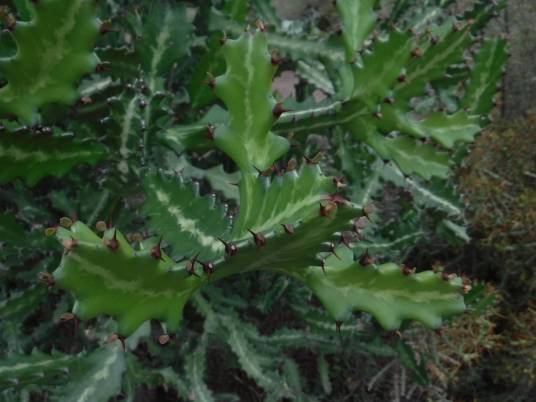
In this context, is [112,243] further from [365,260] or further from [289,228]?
[365,260]

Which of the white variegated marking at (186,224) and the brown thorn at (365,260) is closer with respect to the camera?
the brown thorn at (365,260)

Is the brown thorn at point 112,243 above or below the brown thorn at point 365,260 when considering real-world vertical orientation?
below

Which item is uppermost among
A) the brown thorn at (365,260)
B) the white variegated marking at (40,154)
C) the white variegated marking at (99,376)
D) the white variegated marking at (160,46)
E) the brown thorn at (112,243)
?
the white variegated marking at (160,46)

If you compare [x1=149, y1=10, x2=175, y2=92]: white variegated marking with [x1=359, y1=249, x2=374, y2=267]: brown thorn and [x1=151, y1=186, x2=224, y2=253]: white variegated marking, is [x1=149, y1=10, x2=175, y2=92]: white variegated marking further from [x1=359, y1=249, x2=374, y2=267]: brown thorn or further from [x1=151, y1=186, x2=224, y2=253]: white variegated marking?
[x1=359, y1=249, x2=374, y2=267]: brown thorn

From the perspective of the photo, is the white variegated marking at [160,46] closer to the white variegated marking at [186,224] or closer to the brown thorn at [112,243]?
the white variegated marking at [186,224]

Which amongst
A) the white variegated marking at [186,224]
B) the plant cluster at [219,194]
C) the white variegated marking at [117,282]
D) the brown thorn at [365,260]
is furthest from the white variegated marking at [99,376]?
the brown thorn at [365,260]

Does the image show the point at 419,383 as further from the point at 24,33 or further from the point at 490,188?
the point at 24,33

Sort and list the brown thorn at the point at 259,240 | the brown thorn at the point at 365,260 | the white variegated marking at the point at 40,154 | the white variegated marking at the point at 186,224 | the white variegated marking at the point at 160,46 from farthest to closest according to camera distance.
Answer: the white variegated marking at the point at 160,46 < the white variegated marking at the point at 40,154 < the white variegated marking at the point at 186,224 < the brown thorn at the point at 365,260 < the brown thorn at the point at 259,240

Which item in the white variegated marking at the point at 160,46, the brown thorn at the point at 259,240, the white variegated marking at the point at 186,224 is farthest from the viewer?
the white variegated marking at the point at 160,46

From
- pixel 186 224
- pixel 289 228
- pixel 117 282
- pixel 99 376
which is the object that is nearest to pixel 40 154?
pixel 186 224
